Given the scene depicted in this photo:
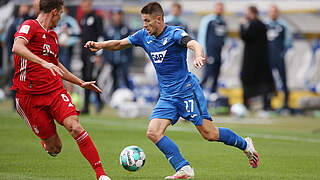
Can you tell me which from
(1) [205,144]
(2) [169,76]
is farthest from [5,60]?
(2) [169,76]

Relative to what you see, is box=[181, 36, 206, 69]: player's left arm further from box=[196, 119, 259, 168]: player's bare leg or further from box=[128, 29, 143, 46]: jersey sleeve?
box=[196, 119, 259, 168]: player's bare leg

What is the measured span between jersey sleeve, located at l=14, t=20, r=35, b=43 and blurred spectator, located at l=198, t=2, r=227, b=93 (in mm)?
11284

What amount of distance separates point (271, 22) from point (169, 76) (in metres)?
11.5

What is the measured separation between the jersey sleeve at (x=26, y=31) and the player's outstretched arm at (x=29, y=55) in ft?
0.27

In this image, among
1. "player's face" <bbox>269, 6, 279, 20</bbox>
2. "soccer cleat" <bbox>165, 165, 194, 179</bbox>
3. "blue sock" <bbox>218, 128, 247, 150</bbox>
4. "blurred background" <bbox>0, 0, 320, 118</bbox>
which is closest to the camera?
"soccer cleat" <bbox>165, 165, 194, 179</bbox>

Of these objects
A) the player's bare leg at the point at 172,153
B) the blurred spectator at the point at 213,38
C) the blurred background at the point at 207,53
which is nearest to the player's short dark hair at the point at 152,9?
the player's bare leg at the point at 172,153

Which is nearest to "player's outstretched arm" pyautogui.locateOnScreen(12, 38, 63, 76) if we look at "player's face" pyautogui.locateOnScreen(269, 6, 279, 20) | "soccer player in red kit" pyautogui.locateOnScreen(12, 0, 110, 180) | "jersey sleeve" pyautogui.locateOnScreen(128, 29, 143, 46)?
"soccer player in red kit" pyautogui.locateOnScreen(12, 0, 110, 180)

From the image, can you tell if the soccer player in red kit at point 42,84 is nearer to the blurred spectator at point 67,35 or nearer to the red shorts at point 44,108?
the red shorts at point 44,108

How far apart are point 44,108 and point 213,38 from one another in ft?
38.4

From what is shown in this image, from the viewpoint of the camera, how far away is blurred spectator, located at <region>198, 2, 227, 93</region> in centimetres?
1842

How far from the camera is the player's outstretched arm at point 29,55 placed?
6590 millimetres

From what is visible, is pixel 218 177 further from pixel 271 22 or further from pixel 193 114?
pixel 271 22

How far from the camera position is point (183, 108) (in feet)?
25.9

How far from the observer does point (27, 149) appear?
10.3 m
